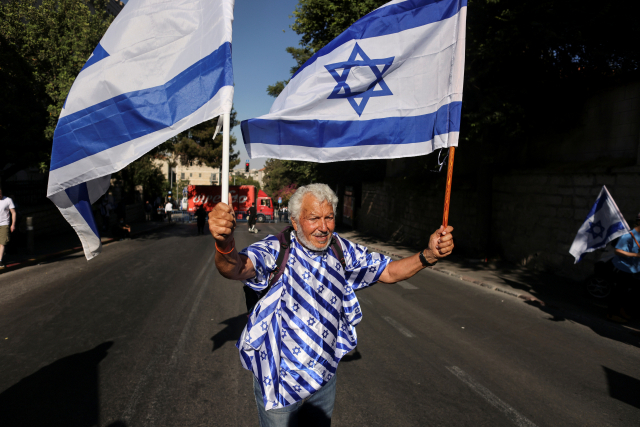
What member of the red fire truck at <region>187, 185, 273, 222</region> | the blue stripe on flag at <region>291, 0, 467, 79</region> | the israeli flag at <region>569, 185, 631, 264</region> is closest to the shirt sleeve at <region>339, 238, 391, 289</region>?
the blue stripe on flag at <region>291, 0, 467, 79</region>

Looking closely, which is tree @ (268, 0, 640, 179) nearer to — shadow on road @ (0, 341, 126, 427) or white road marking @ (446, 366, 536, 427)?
white road marking @ (446, 366, 536, 427)

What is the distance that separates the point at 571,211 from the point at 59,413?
11672mm

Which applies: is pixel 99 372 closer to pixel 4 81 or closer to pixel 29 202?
pixel 4 81

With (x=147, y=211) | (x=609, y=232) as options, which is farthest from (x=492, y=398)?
(x=147, y=211)

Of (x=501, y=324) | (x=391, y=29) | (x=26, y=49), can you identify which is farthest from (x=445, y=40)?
(x=26, y=49)

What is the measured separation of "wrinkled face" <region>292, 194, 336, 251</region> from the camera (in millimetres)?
2359

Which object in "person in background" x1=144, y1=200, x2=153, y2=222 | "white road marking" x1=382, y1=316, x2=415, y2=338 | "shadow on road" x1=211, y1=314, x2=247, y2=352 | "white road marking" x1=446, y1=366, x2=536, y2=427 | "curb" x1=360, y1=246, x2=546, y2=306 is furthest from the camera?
"person in background" x1=144, y1=200, x2=153, y2=222

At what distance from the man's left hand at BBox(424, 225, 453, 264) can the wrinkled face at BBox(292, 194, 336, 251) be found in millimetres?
702

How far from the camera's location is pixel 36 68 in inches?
571

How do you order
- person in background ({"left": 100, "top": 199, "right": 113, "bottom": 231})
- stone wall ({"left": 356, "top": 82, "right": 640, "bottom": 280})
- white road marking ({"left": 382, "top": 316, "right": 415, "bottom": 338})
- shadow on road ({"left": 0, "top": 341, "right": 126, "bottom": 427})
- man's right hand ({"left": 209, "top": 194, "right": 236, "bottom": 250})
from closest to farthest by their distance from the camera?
man's right hand ({"left": 209, "top": 194, "right": 236, "bottom": 250}) → shadow on road ({"left": 0, "top": 341, "right": 126, "bottom": 427}) → white road marking ({"left": 382, "top": 316, "right": 415, "bottom": 338}) → stone wall ({"left": 356, "top": 82, "right": 640, "bottom": 280}) → person in background ({"left": 100, "top": 199, "right": 113, "bottom": 231})

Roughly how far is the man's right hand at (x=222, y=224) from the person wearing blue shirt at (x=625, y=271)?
711 cm

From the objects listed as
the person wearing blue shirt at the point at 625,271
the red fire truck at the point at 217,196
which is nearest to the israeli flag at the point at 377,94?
the person wearing blue shirt at the point at 625,271

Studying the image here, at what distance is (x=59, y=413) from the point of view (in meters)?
3.50

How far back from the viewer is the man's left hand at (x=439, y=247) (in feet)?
8.52
